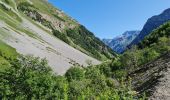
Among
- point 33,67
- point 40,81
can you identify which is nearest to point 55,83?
point 40,81

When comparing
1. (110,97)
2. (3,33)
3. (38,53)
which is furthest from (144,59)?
(3,33)

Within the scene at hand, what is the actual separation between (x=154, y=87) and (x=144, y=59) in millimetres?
35418

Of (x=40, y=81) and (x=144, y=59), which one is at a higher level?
(x=144, y=59)

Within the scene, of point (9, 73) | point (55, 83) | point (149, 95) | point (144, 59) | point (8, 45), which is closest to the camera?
point (149, 95)

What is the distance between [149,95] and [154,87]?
1821 millimetres

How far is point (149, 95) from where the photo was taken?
26234 mm

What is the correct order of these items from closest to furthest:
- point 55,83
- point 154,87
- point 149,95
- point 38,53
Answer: point 149,95 < point 154,87 < point 55,83 < point 38,53

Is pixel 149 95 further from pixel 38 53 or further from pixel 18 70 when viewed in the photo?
pixel 38 53

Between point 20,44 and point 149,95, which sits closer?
point 149,95

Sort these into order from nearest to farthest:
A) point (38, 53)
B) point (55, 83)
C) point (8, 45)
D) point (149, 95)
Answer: point (149, 95), point (55, 83), point (8, 45), point (38, 53)

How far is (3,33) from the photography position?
655 feet

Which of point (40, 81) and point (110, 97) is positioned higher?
point (110, 97)

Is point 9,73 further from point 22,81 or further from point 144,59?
point 144,59

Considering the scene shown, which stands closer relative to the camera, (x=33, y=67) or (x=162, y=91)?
(x=162, y=91)
